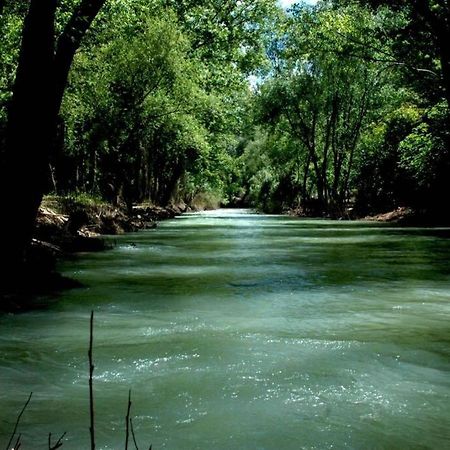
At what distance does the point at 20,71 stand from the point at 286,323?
15.7ft

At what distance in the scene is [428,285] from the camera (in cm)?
808

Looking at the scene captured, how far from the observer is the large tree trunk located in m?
7.05

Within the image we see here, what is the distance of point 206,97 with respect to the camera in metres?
27.6

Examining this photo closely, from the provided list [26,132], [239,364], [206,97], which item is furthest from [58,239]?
[206,97]

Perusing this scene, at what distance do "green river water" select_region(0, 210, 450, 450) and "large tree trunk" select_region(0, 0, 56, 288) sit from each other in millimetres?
1085

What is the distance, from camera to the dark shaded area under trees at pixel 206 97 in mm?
7234

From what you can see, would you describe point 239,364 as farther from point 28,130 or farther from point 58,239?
point 58,239

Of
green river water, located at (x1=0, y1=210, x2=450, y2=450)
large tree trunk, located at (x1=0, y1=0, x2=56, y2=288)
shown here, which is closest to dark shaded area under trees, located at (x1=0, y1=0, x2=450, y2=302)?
large tree trunk, located at (x1=0, y1=0, x2=56, y2=288)

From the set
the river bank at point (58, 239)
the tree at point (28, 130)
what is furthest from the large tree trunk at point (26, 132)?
the river bank at point (58, 239)

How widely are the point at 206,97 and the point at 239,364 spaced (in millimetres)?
24744

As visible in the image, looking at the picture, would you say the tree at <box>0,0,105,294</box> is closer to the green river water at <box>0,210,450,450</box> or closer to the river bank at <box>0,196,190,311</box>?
the river bank at <box>0,196,190,311</box>

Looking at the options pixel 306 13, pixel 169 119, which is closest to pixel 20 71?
pixel 169 119

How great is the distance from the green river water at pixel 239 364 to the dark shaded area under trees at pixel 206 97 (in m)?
2.23

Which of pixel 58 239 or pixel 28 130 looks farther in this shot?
pixel 58 239
